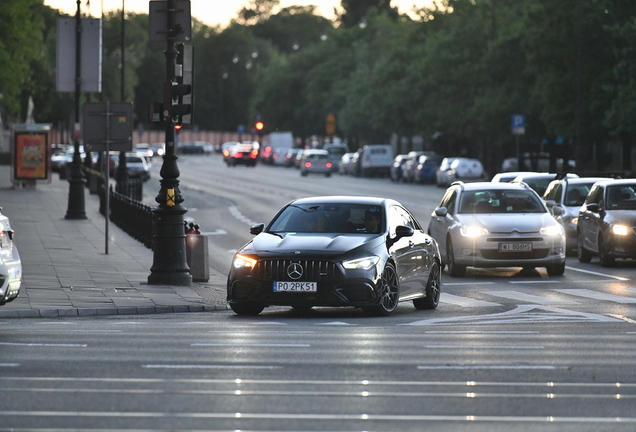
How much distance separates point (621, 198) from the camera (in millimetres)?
24250

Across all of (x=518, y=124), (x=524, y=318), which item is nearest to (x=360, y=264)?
(x=524, y=318)

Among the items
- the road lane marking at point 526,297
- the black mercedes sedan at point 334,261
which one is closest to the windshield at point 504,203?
the road lane marking at point 526,297

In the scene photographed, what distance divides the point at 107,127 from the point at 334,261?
37.0 feet

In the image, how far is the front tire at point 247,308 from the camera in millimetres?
15375

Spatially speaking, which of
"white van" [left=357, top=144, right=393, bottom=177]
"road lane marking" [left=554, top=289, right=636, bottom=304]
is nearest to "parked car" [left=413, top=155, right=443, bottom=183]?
"white van" [left=357, top=144, right=393, bottom=177]

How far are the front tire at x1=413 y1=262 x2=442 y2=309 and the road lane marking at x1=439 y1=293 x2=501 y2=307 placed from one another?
1.84 ft

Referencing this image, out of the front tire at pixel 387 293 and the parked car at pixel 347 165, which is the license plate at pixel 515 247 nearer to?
the front tire at pixel 387 293

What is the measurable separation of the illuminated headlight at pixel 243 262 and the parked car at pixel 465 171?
50.1m

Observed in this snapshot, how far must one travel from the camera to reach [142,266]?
22.9 m

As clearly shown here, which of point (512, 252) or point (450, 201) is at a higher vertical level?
point (450, 201)

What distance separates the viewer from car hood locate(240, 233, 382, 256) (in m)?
14.8

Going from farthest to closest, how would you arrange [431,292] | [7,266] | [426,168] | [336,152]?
[336,152] → [426,168] → [431,292] → [7,266]

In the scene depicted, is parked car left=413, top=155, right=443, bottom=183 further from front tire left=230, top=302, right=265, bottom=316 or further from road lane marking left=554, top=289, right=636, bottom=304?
front tire left=230, top=302, right=265, bottom=316

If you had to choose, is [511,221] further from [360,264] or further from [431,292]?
[360,264]
